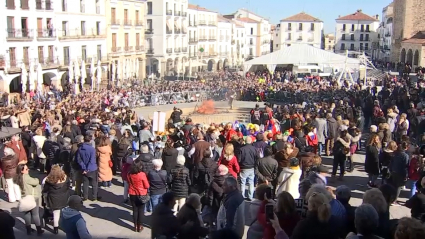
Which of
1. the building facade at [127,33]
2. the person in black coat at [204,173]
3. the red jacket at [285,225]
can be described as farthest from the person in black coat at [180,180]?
the building facade at [127,33]

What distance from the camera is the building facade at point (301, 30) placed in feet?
288

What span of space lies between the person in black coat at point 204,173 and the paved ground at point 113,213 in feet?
4.05

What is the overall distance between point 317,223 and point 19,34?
35.0 metres

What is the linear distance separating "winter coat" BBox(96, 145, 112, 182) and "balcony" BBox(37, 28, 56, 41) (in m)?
29.8

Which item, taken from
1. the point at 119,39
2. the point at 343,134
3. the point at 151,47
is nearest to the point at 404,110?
the point at 343,134

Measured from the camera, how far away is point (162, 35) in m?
59.5

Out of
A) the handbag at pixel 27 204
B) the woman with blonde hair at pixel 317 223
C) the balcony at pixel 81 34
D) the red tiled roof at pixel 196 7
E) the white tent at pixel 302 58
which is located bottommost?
the handbag at pixel 27 204

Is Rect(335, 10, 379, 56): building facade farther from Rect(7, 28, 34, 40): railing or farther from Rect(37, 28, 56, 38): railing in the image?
Rect(7, 28, 34, 40): railing

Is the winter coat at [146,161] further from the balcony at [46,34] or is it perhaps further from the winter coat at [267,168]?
the balcony at [46,34]

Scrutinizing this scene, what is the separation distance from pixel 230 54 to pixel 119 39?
35237mm

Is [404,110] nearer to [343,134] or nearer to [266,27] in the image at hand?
[343,134]

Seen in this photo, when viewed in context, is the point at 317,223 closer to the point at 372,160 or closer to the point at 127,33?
the point at 372,160

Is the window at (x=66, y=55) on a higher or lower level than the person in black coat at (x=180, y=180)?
higher

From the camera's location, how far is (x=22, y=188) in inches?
325
